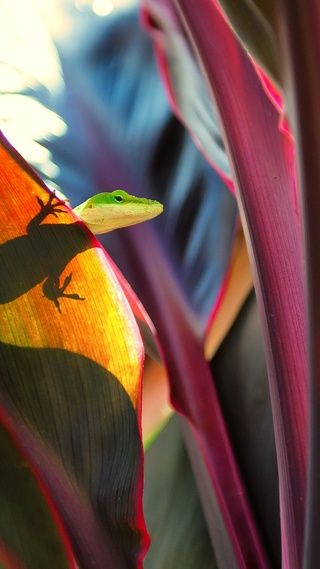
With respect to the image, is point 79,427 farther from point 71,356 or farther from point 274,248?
point 274,248

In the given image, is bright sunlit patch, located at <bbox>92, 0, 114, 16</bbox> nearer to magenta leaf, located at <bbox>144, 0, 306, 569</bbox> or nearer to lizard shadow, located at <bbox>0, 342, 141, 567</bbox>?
magenta leaf, located at <bbox>144, 0, 306, 569</bbox>

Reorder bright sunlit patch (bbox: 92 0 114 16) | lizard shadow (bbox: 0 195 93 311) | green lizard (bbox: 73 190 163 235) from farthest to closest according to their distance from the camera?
bright sunlit patch (bbox: 92 0 114 16), green lizard (bbox: 73 190 163 235), lizard shadow (bbox: 0 195 93 311)

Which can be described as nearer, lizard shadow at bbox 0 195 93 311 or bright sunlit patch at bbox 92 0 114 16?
A: lizard shadow at bbox 0 195 93 311

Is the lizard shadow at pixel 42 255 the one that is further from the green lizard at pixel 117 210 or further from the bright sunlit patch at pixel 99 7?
the bright sunlit patch at pixel 99 7

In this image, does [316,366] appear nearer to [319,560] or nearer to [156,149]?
[319,560]

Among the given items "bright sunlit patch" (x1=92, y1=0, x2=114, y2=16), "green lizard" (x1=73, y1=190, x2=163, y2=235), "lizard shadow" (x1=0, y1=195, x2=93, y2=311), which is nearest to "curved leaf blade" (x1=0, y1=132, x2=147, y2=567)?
"lizard shadow" (x1=0, y1=195, x2=93, y2=311)

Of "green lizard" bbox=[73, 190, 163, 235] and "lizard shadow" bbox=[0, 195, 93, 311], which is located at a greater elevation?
"lizard shadow" bbox=[0, 195, 93, 311]
